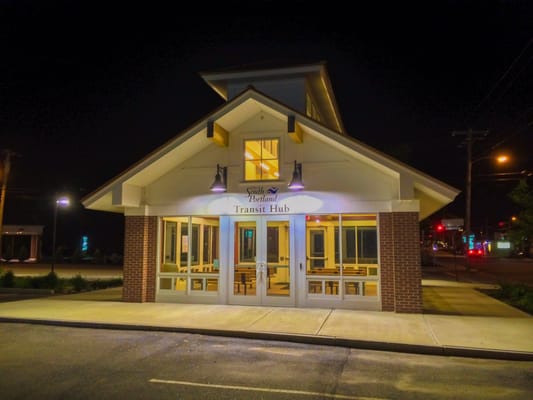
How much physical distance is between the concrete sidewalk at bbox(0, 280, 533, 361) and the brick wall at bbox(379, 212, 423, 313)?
408 millimetres

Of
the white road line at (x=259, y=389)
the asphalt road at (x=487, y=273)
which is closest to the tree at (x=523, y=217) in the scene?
the asphalt road at (x=487, y=273)

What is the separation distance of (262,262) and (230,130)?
3971 mm

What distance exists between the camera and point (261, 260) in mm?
11922

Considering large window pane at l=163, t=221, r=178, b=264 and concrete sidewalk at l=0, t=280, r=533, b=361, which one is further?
large window pane at l=163, t=221, r=178, b=264

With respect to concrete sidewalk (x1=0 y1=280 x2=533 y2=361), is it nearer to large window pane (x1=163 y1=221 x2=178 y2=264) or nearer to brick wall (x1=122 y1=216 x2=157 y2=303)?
brick wall (x1=122 y1=216 x2=157 y2=303)

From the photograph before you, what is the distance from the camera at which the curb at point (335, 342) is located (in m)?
7.08

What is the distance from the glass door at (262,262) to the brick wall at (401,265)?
253 centimetres

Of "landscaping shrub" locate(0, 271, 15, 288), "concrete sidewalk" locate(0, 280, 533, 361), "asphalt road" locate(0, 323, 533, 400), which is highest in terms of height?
"landscaping shrub" locate(0, 271, 15, 288)

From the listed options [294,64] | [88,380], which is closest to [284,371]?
[88,380]

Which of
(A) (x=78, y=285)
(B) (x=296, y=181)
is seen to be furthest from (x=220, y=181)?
(A) (x=78, y=285)

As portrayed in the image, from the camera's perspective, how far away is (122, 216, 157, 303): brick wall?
12.5 m

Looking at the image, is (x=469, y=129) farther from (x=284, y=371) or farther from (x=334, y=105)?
(x=284, y=371)

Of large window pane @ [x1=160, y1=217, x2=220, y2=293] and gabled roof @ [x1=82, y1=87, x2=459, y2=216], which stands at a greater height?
gabled roof @ [x1=82, y1=87, x2=459, y2=216]

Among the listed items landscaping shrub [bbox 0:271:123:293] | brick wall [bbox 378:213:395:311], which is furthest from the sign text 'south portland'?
landscaping shrub [bbox 0:271:123:293]
